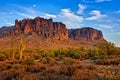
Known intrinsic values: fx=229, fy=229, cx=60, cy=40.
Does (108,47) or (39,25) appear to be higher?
(39,25)

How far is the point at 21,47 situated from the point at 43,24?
158 metres

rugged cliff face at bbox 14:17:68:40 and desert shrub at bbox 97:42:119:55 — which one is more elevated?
rugged cliff face at bbox 14:17:68:40

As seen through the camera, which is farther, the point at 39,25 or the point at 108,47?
the point at 39,25

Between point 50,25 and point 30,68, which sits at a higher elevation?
point 50,25

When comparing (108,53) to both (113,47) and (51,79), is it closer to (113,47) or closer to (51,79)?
(113,47)

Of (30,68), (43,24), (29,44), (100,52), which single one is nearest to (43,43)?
(29,44)

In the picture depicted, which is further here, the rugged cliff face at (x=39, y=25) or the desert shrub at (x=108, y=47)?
the rugged cliff face at (x=39, y=25)

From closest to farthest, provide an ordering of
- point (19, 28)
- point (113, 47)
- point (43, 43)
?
1. point (113, 47)
2. point (43, 43)
3. point (19, 28)

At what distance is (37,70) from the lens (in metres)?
17.1

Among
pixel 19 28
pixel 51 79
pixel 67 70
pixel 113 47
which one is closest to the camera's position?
pixel 51 79

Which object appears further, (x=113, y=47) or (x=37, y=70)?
(x=113, y=47)

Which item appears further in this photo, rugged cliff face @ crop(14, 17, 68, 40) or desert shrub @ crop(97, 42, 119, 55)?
rugged cliff face @ crop(14, 17, 68, 40)

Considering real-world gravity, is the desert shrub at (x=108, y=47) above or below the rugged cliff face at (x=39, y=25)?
below

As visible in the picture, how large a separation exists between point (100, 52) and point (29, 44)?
80.9m
